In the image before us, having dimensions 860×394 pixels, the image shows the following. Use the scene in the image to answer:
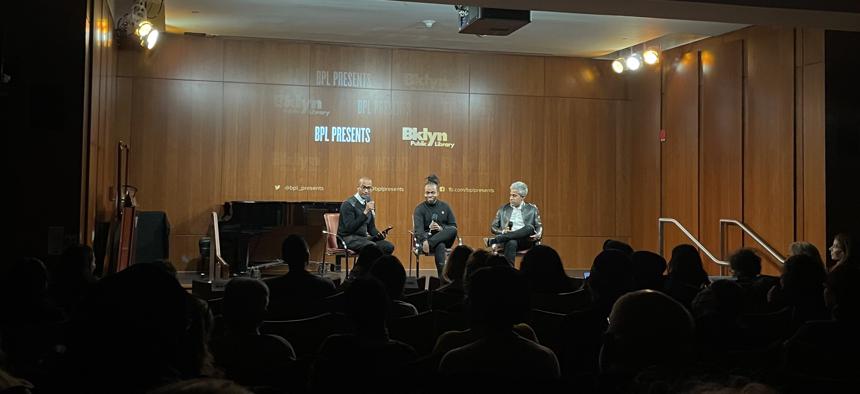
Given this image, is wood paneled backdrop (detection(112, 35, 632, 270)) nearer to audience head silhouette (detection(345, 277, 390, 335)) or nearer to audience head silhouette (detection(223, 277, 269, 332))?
audience head silhouette (detection(223, 277, 269, 332))

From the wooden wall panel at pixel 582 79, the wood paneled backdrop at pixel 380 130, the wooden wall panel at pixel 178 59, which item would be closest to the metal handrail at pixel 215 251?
the wood paneled backdrop at pixel 380 130

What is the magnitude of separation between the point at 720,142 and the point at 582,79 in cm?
263

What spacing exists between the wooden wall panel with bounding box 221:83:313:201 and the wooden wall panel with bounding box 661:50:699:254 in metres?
5.10

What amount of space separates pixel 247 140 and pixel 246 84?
77 cm

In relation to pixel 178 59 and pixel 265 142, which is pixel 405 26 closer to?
pixel 265 142

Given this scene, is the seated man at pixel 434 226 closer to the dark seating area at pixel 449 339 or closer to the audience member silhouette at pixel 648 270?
the audience member silhouette at pixel 648 270

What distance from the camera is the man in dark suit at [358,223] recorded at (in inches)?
372

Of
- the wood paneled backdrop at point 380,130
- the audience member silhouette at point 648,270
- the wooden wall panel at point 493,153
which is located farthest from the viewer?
the wooden wall panel at point 493,153

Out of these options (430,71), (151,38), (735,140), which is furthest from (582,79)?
(151,38)

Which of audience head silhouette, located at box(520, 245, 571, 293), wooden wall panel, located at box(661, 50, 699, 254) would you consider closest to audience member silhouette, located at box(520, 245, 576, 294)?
audience head silhouette, located at box(520, 245, 571, 293)

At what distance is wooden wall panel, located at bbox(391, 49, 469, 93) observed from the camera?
39.8ft

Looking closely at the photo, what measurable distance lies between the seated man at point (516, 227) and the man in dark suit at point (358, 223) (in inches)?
50.6

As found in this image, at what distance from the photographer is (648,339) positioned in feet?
7.08

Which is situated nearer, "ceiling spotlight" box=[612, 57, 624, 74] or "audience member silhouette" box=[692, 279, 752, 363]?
"audience member silhouette" box=[692, 279, 752, 363]
